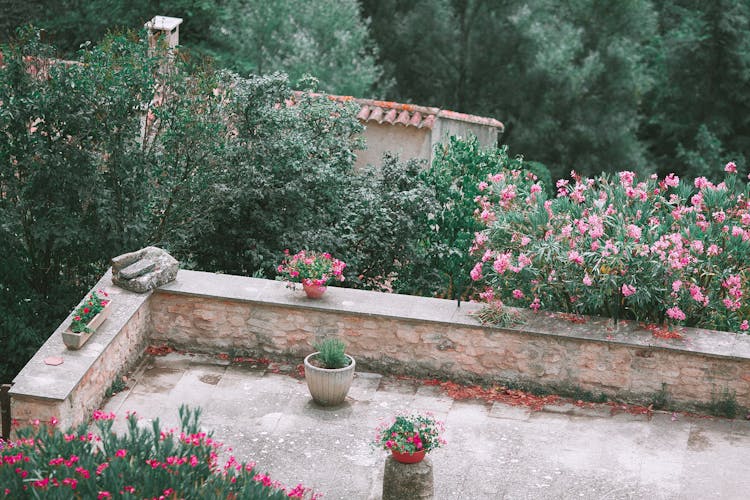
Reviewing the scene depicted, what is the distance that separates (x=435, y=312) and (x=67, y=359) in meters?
2.84

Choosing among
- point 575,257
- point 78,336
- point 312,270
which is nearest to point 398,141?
point 312,270

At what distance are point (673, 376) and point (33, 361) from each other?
4.71 m

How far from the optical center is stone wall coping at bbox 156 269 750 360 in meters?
7.68

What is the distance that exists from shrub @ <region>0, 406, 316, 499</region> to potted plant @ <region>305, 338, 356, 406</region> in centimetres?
229

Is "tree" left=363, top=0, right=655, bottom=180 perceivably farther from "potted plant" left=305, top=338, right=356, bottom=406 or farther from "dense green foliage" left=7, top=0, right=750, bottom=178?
"potted plant" left=305, top=338, right=356, bottom=406

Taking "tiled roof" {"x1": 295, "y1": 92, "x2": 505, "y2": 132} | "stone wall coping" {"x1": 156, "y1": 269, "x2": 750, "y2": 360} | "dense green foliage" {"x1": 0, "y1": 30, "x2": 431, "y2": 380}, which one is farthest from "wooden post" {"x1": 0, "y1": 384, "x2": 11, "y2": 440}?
"tiled roof" {"x1": 295, "y1": 92, "x2": 505, "y2": 132}

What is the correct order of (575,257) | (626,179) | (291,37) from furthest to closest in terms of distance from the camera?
(291,37) → (626,179) → (575,257)

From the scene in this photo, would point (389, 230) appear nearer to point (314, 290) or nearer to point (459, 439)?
point (314, 290)

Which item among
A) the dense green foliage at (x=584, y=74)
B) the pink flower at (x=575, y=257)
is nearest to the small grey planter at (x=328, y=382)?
the pink flower at (x=575, y=257)

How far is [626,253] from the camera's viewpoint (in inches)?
308

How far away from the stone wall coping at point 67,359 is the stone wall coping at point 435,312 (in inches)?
14.2

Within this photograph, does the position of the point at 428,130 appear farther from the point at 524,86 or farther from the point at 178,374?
the point at 524,86

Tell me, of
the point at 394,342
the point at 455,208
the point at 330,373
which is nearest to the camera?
the point at 330,373

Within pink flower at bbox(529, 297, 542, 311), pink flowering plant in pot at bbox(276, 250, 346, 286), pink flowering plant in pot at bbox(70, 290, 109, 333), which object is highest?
pink flowering plant in pot at bbox(276, 250, 346, 286)
